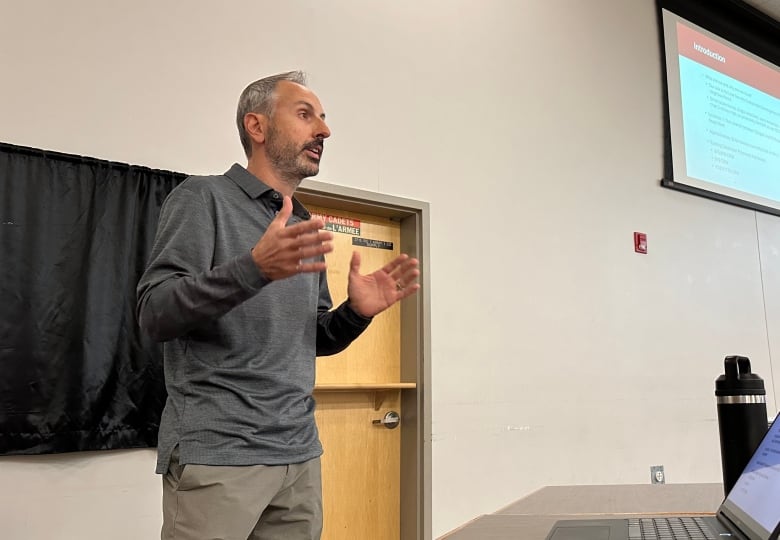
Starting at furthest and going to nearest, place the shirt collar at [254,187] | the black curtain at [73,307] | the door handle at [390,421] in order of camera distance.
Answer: the door handle at [390,421] < the black curtain at [73,307] < the shirt collar at [254,187]

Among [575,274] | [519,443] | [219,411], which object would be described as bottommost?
[519,443]

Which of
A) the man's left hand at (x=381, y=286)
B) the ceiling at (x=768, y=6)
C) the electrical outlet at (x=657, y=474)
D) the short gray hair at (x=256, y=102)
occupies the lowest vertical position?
the electrical outlet at (x=657, y=474)

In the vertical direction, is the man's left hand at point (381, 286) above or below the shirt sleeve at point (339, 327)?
above

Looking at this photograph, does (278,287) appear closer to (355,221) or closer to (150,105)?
(150,105)

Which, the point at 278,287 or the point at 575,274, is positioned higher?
the point at 575,274

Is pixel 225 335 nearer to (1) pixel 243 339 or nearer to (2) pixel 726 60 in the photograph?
(1) pixel 243 339

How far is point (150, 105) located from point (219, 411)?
1518 mm

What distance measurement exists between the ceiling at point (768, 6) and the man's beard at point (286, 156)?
14.5 feet

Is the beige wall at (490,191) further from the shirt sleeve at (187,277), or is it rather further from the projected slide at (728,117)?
the shirt sleeve at (187,277)

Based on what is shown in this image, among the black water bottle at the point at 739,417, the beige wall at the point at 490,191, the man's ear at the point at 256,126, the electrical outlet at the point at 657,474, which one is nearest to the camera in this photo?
the black water bottle at the point at 739,417

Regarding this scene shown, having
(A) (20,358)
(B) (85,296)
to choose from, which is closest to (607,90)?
(B) (85,296)

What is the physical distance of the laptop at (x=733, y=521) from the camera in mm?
740

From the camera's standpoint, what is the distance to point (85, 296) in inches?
83.3

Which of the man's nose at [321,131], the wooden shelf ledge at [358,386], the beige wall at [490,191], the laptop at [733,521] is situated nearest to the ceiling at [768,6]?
the beige wall at [490,191]
